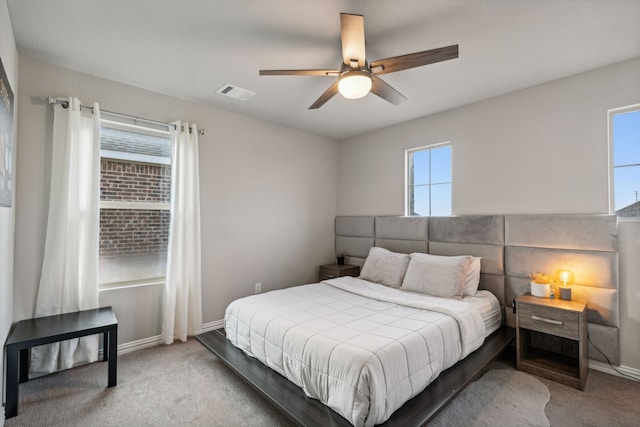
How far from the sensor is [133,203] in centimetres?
308

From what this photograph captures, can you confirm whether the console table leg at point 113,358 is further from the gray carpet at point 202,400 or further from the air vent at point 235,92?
the air vent at point 235,92

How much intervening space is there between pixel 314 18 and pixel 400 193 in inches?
104

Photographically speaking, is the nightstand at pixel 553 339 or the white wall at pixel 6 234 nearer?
the white wall at pixel 6 234

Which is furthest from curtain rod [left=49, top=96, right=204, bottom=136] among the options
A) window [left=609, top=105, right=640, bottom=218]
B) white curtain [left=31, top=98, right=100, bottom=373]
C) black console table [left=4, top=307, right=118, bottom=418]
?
window [left=609, top=105, right=640, bottom=218]

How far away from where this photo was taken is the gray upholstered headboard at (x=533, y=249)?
2510 mm

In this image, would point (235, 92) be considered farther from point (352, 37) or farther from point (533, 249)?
point (533, 249)

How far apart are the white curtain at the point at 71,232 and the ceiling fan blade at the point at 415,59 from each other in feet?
8.52

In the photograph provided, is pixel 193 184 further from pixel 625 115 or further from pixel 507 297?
pixel 625 115

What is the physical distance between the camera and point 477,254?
3232 mm

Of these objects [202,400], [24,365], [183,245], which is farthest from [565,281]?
[24,365]

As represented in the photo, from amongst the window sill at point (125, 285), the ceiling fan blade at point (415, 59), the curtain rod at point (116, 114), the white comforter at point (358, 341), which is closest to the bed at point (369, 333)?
the white comforter at point (358, 341)

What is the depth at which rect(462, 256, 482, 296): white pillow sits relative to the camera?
2951 millimetres

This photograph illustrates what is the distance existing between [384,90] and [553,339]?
9.19 feet

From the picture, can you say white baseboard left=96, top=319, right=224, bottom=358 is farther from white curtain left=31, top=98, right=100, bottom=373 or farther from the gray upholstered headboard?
the gray upholstered headboard
